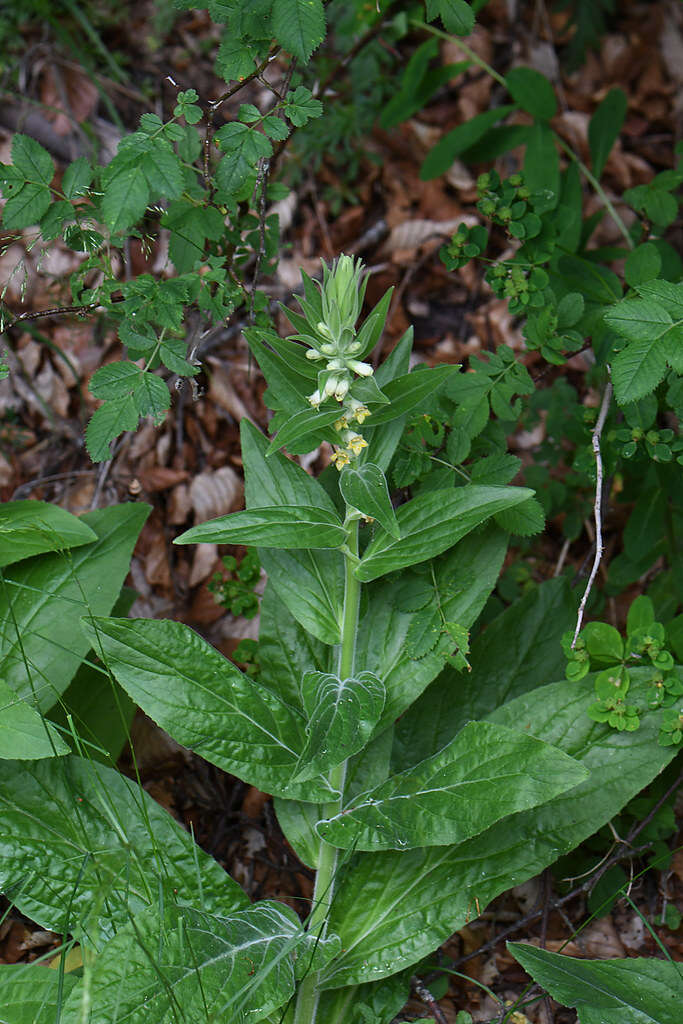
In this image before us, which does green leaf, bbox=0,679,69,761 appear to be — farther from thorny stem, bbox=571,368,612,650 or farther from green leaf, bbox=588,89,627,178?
green leaf, bbox=588,89,627,178

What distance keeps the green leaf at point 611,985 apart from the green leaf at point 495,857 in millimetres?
246

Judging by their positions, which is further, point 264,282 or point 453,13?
point 264,282

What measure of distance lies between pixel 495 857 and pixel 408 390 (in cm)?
129

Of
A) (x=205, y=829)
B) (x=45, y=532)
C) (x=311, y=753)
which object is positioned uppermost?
(x=45, y=532)

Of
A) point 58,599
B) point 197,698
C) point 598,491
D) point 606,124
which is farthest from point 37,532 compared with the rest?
point 606,124

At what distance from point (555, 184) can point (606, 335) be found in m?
0.65

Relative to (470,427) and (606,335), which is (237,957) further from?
(606,335)

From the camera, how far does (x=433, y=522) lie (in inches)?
87.4

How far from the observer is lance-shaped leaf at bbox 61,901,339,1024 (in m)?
1.87

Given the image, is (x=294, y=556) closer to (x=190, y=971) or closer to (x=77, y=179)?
(x=190, y=971)

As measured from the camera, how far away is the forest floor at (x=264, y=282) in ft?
11.5

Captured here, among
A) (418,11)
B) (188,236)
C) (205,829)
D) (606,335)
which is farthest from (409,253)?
(205,829)

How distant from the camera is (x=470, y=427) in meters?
2.46

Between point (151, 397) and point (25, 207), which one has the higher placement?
point (25, 207)
